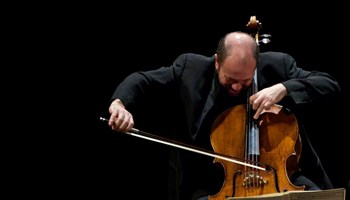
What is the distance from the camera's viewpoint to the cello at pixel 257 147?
200 centimetres

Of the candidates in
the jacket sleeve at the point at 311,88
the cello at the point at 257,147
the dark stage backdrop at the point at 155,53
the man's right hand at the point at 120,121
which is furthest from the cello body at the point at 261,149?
the dark stage backdrop at the point at 155,53

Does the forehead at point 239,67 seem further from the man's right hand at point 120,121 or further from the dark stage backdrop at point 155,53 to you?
the dark stage backdrop at point 155,53

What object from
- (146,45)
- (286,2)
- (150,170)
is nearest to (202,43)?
(146,45)

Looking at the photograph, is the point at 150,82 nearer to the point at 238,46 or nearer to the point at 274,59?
the point at 238,46

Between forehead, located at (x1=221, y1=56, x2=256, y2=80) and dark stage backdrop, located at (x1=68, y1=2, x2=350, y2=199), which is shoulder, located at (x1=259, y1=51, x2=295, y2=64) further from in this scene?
dark stage backdrop, located at (x1=68, y1=2, x2=350, y2=199)

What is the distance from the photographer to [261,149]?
6.84 ft

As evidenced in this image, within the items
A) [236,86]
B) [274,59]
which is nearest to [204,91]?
[236,86]

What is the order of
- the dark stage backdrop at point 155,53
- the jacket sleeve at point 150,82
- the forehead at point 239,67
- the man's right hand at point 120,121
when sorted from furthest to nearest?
1. the dark stage backdrop at point 155,53
2. the jacket sleeve at point 150,82
3. the forehead at point 239,67
4. the man's right hand at point 120,121

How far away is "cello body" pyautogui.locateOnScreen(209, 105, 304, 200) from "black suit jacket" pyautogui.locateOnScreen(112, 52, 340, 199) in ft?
0.46

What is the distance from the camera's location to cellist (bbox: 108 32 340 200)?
216cm

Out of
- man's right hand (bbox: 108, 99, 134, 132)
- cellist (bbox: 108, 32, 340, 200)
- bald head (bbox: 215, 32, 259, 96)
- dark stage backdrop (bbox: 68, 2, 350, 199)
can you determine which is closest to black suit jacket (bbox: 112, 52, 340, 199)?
cellist (bbox: 108, 32, 340, 200)

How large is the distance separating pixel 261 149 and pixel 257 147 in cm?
3

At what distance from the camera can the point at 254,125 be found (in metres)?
2.12

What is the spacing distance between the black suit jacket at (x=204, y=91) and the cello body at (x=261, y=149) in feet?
0.46
